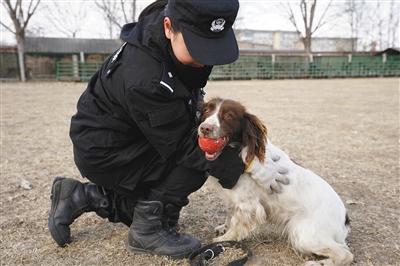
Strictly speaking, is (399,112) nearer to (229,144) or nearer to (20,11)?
(229,144)

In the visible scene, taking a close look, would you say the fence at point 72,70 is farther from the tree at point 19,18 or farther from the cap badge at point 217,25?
the cap badge at point 217,25

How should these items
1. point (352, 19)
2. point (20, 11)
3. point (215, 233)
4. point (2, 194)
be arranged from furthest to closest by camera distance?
Result: 1. point (352, 19)
2. point (20, 11)
3. point (2, 194)
4. point (215, 233)

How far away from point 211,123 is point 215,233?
988mm

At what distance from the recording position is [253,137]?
261cm

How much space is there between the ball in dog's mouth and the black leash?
23.4 inches

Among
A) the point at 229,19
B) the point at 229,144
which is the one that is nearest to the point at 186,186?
the point at 229,144

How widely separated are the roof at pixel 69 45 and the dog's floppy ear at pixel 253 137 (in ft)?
113

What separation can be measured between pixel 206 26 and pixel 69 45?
36.3 metres

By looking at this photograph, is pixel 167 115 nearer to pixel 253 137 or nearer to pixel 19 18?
pixel 253 137

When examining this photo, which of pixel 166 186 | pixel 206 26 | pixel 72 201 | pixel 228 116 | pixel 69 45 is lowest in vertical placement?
pixel 72 201

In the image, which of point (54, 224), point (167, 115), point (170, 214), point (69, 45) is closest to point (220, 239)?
point (170, 214)

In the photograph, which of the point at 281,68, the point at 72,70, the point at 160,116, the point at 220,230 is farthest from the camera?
the point at 281,68

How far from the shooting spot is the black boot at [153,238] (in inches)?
108

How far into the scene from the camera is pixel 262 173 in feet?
8.64
